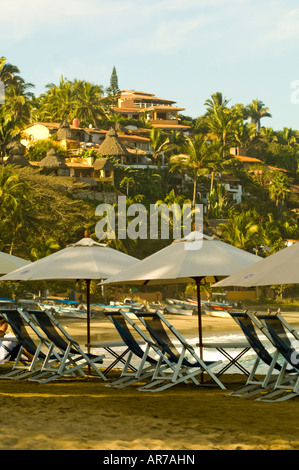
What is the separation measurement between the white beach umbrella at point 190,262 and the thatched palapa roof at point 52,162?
5538 centimetres

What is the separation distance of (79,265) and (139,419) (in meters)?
4.63

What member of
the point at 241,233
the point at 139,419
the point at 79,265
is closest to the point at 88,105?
the point at 241,233

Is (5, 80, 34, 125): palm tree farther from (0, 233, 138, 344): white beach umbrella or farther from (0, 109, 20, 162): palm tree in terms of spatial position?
(0, 233, 138, 344): white beach umbrella

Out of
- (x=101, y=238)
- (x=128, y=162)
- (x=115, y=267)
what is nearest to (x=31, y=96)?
(x=128, y=162)

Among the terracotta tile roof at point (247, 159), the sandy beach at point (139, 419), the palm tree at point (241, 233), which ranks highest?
the terracotta tile roof at point (247, 159)

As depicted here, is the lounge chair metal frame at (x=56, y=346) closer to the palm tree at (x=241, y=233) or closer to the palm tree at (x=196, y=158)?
the palm tree at (x=241, y=233)

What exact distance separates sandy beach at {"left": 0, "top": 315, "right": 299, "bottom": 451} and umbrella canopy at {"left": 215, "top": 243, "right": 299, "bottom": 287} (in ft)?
4.20

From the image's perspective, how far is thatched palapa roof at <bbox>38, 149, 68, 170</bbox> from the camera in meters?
65.0

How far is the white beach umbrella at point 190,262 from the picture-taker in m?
9.80

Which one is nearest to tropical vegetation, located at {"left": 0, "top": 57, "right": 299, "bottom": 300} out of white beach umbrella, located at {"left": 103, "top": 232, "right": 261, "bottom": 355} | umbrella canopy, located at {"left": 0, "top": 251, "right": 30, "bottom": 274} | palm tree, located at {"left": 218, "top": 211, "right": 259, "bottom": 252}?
palm tree, located at {"left": 218, "top": 211, "right": 259, "bottom": 252}

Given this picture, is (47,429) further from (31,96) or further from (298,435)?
(31,96)

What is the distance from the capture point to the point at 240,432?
19.9 ft

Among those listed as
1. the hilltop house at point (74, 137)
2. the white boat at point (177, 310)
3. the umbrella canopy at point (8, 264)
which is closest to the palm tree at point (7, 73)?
the hilltop house at point (74, 137)
